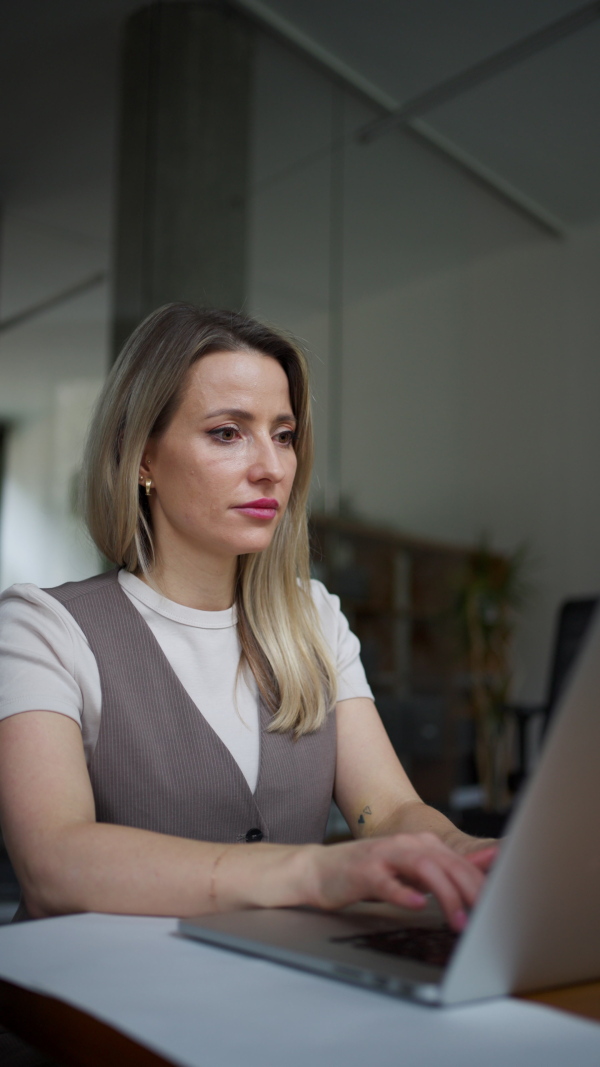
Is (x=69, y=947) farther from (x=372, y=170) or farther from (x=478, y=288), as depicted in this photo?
(x=478, y=288)

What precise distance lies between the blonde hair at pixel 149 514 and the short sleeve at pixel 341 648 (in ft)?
0.11

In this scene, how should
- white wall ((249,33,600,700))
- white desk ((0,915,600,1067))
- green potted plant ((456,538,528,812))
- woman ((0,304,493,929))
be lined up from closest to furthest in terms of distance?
white desk ((0,915,600,1067)), woman ((0,304,493,929)), white wall ((249,33,600,700)), green potted plant ((456,538,528,812))

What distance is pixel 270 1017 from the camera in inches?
19.4

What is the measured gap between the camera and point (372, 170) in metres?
5.08

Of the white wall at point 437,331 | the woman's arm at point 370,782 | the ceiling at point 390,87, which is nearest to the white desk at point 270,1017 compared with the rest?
the woman's arm at point 370,782

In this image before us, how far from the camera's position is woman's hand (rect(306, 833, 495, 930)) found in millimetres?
647

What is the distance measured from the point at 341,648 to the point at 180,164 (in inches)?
113

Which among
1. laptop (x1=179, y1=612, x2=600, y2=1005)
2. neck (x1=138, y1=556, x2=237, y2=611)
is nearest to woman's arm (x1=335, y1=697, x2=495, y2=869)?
neck (x1=138, y1=556, x2=237, y2=611)

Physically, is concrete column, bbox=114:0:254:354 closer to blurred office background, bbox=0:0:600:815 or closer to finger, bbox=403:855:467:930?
blurred office background, bbox=0:0:600:815

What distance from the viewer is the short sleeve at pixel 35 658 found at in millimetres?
1075

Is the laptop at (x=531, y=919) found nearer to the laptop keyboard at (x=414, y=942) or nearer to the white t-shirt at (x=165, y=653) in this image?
the laptop keyboard at (x=414, y=942)

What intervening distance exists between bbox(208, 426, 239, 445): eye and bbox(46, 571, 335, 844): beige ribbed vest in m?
0.32

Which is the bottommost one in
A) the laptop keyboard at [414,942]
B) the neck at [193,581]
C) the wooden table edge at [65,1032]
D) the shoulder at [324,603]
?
the wooden table edge at [65,1032]

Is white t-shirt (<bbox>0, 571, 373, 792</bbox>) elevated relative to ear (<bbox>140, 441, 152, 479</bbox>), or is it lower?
lower
